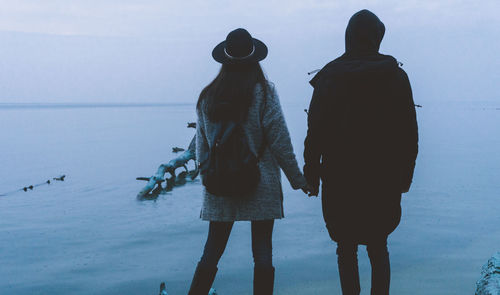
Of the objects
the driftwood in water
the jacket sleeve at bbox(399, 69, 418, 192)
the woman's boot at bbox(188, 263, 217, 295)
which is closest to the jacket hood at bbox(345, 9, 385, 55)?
the jacket sleeve at bbox(399, 69, 418, 192)

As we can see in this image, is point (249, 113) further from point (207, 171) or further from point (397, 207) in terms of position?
point (397, 207)

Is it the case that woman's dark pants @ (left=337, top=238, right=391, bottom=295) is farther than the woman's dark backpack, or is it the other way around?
woman's dark pants @ (left=337, top=238, right=391, bottom=295)

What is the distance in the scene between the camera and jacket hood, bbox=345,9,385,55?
316cm

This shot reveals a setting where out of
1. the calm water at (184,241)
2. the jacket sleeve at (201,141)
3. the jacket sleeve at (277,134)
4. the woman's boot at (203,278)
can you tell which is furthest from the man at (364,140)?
the calm water at (184,241)

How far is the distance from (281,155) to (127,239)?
5.29m

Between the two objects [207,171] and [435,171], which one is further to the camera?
[435,171]

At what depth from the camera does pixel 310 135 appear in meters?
3.25

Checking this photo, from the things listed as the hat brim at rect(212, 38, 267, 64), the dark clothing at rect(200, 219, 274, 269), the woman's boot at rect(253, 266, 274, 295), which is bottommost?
the woman's boot at rect(253, 266, 274, 295)

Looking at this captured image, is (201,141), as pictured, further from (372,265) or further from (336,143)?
(372,265)

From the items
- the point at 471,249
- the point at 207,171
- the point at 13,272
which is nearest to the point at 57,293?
the point at 13,272

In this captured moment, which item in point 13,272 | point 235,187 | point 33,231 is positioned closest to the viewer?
point 235,187

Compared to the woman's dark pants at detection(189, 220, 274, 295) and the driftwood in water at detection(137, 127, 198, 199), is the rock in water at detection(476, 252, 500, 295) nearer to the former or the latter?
the woman's dark pants at detection(189, 220, 274, 295)

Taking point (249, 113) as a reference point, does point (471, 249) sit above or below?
below

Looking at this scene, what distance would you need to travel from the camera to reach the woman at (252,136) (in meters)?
3.21
